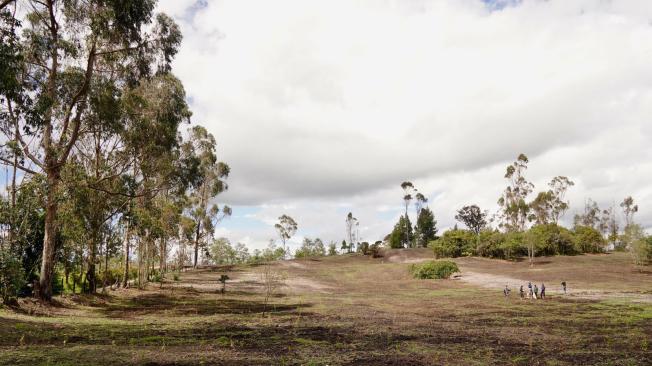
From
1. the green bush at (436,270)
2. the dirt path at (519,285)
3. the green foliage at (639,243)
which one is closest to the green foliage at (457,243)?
the dirt path at (519,285)

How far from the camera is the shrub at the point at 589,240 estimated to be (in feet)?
266

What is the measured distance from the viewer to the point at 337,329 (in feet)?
69.3

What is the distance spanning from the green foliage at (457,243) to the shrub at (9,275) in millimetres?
69333

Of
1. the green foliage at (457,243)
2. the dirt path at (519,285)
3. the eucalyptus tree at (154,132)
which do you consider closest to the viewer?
the eucalyptus tree at (154,132)

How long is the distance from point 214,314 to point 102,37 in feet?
59.3

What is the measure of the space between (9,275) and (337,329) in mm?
17340

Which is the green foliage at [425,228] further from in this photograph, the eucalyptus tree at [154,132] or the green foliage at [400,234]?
the eucalyptus tree at [154,132]

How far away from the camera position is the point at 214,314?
88.9 feet

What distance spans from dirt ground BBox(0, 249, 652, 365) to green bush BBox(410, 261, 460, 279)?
48.5ft

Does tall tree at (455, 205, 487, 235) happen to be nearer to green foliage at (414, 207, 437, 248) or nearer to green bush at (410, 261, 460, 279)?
green foliage at (414, 207, 437, 248)

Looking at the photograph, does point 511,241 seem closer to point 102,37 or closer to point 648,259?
point 648,259

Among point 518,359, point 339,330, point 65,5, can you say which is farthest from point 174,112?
point 518,359

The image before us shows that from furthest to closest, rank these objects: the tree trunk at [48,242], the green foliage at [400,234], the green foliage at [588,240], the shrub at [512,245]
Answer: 1. the green foliage at [400,234]
2. the green foliage at [588,240]
3. the shrub at [512,245]
4. the tree trunk at [48,242]

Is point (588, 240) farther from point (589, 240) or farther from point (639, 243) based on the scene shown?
point (639, 243)
